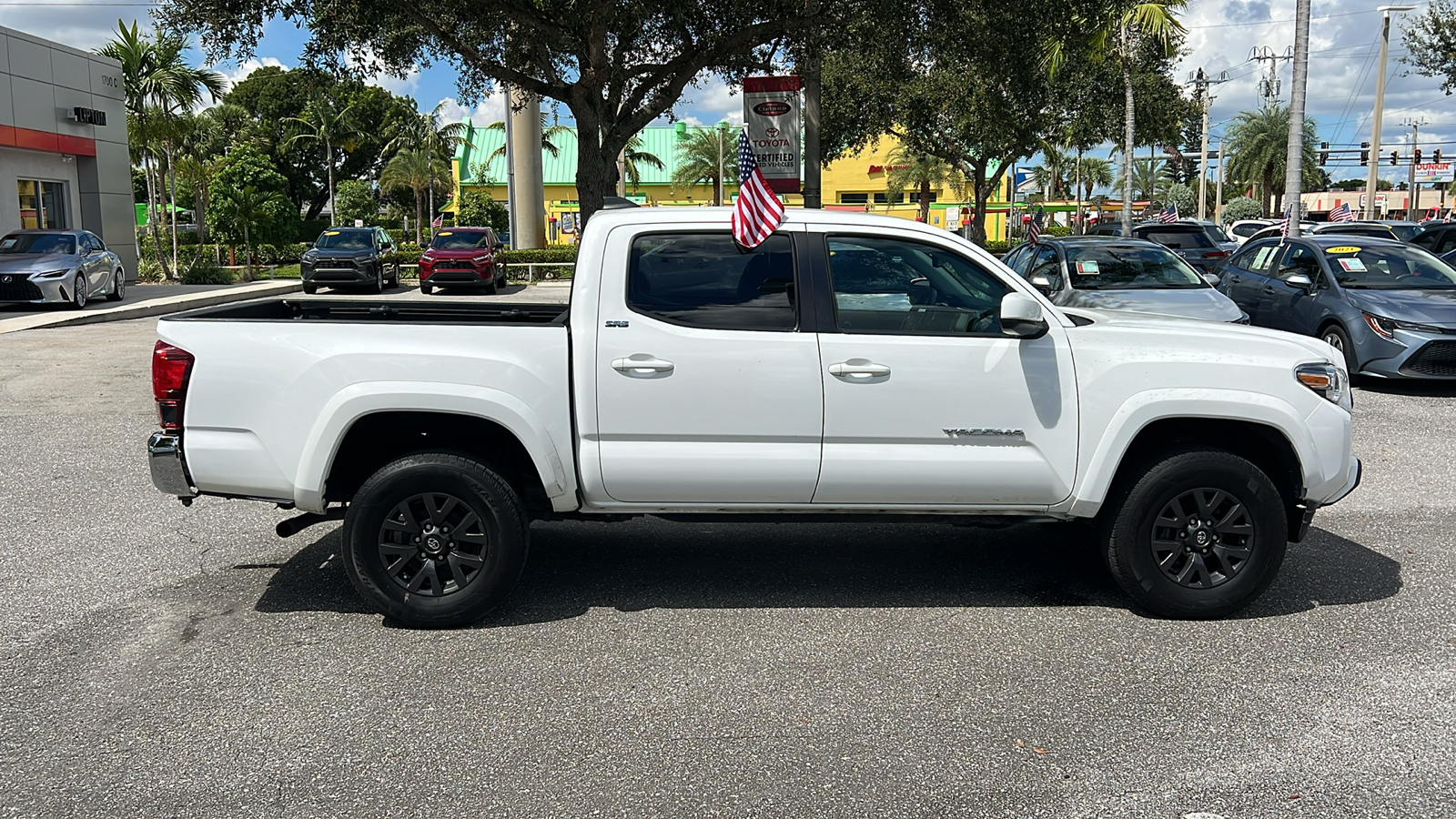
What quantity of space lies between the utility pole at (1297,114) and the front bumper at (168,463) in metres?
20.3

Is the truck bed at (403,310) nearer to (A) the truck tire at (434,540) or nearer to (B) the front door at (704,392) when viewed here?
(B) the front door at (704,392)

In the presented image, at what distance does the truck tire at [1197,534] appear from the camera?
17.4ft

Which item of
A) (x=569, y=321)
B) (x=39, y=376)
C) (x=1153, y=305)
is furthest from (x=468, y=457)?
(x=39, y=376)

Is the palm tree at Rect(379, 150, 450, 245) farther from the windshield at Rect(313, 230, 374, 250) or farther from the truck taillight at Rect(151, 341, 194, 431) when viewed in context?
the truck taillight at Rect(151, 341, 194, 431)

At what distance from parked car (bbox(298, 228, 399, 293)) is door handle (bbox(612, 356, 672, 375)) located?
25130 millimetres

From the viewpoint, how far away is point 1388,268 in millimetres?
13383

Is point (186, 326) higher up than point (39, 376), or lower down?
higher up

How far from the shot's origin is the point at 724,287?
5.36 m

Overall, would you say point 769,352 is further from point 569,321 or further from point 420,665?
point 420,665

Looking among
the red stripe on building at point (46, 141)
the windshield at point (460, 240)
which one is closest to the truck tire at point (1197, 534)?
the windshield at point (460, 240)

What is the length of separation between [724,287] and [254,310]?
2508 millimetres

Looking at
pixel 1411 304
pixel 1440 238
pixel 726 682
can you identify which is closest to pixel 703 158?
pixel 1440 238

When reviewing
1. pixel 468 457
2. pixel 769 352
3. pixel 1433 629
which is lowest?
pixel 1433 629

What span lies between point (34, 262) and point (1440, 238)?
25.8 m
